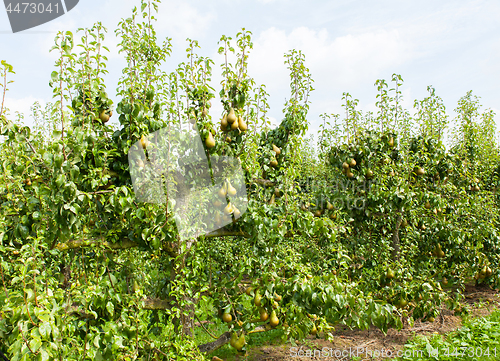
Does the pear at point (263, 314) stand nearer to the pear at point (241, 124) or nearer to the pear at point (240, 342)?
the pear at point (240, 342)

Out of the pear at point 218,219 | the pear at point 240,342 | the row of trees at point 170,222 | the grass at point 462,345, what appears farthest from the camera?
the grass at point 462,345

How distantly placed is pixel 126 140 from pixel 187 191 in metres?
0.67

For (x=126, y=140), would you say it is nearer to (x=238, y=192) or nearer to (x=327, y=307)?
Answer: (x=238, y=192)

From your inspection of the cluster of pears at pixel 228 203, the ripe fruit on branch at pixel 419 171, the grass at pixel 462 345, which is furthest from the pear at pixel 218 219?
the ripe fruit on branch at pixel 419 171

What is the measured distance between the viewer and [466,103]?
631 cm

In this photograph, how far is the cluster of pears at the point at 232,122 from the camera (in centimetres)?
269

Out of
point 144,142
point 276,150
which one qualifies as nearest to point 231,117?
point 144,142

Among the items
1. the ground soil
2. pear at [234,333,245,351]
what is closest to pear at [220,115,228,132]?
pear at [234,333,245,351]

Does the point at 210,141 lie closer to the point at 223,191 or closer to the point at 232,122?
the point at 232,122

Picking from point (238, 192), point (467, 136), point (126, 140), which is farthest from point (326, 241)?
point (467, 136)

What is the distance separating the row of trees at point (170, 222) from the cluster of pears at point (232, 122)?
0.7 inches

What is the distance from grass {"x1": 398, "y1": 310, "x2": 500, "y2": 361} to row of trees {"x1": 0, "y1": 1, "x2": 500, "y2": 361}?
0.41m

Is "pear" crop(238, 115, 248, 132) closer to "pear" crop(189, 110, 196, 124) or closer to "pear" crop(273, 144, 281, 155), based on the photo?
"pear" crop(189, 110, 196, 124)

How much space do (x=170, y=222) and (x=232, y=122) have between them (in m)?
0.94
